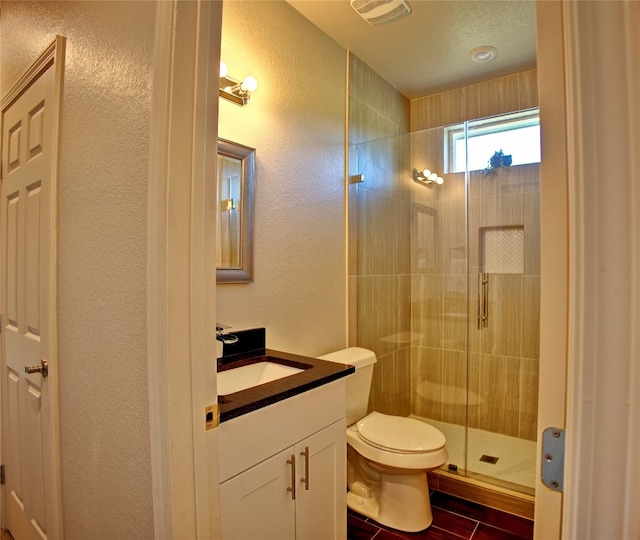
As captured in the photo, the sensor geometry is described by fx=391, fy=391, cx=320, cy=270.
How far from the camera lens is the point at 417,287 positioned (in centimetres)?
299

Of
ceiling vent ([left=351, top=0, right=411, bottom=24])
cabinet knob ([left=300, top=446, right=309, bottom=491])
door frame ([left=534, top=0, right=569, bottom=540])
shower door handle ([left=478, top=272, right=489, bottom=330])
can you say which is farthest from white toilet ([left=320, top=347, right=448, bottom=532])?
ceiling vent ([left=351, top=0, right=411, bottom=24])

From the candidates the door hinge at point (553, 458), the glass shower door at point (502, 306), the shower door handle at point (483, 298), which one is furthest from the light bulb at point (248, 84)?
the shower door handle at point (483, 298)

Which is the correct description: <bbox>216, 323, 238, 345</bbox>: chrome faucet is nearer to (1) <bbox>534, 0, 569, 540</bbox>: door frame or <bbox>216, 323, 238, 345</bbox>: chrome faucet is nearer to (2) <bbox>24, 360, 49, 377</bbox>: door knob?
(2) <bbox>24, 360, 49, 377</bbox>: door knob

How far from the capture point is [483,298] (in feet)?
9.08

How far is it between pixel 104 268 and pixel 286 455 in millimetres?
851

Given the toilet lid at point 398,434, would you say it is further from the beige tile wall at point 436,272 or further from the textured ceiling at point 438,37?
the textured ceiling at point 438,37

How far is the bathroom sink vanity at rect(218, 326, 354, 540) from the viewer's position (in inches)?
46.1

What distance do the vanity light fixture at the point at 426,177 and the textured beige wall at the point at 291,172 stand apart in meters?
0.71

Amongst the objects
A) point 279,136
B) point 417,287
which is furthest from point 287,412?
point 417,287

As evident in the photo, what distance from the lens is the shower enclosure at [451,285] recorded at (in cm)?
262

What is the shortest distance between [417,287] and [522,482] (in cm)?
138

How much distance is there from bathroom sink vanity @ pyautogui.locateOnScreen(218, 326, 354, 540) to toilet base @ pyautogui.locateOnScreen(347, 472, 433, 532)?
15.9 inches

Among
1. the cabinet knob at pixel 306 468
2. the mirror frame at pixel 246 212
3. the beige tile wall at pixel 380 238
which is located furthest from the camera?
the beige tile wall at pixel 380 238

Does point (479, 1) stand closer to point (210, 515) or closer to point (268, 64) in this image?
point (268, 64)
